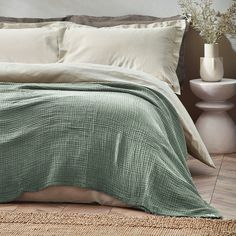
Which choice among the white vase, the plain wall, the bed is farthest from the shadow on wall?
the bed

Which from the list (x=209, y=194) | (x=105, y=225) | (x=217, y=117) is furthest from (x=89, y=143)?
(x=217, y=117)

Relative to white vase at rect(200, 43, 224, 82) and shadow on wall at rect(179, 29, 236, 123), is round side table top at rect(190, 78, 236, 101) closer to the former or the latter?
white vase at rect(200, 43, 224, 82)

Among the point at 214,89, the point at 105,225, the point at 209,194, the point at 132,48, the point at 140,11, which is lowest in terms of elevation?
the point at 209,194

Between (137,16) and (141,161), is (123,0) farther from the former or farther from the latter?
(141,161)

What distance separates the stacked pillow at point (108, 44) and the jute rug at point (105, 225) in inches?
67.2

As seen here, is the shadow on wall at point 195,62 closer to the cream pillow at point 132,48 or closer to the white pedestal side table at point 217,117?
the cream pillow at point 132,48

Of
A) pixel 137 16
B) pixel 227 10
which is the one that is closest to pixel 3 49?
pixel 137 16

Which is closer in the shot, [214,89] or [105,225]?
[105,225]

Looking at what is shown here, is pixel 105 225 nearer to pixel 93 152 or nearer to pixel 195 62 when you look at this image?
pixel 93 152

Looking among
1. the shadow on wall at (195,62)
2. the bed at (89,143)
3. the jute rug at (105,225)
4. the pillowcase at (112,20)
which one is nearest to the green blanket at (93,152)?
the bed at (89,143)

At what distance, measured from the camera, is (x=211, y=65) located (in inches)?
187

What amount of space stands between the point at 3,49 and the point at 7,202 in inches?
67.5

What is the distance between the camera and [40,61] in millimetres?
4828

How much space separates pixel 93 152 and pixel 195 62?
2090mm
